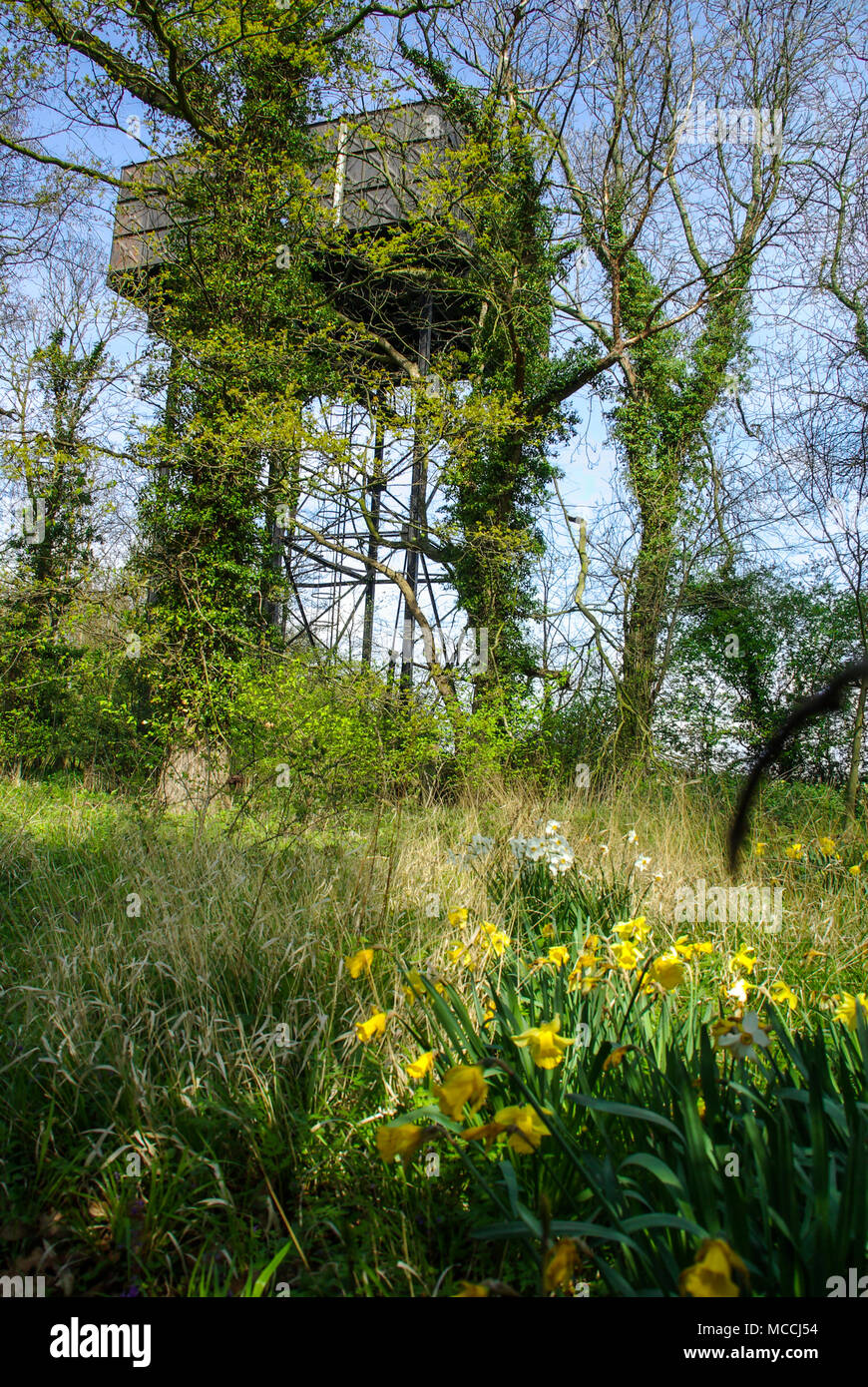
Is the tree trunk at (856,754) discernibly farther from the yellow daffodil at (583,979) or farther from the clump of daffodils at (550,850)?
the yellow daffodil at (583,979)

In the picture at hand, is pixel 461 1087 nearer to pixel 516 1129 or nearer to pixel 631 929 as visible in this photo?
pixel 516 1129

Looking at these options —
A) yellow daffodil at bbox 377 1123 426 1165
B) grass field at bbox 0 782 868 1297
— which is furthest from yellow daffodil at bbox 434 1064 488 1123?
grass field at bbox 0 782 868 1297

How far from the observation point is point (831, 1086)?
1.92 m

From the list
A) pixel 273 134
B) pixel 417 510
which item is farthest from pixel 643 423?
pixel 273 134

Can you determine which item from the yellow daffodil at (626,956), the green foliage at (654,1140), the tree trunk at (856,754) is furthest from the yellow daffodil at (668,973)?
the tree trunk at (856,754)

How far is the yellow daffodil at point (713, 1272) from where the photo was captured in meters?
1.00

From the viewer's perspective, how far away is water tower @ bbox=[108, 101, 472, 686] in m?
9.62

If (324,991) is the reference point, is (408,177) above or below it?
above

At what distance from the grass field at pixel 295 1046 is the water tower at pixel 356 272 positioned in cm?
573

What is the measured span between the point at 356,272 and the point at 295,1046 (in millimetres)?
13484

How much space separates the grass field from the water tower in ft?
18.8

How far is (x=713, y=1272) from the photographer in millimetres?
1000
